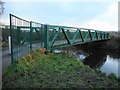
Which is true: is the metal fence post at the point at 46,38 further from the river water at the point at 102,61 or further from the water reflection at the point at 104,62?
the water reflection at the point at 104,62

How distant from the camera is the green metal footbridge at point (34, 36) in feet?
27.5

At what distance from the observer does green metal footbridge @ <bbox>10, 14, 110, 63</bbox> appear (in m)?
8.37

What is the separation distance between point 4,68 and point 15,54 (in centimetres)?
72

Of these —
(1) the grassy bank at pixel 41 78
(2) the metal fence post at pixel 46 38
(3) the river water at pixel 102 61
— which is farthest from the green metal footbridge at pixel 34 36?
(3) the river water at pixel 102 61

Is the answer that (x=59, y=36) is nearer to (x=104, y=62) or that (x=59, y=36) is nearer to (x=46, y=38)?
(x=46, y=38)

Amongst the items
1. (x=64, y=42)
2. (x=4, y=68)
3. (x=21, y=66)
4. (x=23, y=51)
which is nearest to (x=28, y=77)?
(x=21, y=66)

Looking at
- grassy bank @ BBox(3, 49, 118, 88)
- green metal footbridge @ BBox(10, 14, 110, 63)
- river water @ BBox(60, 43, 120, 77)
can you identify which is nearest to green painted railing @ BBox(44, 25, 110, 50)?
green metal footbridge @ BBox(10, 14, 110, 63)

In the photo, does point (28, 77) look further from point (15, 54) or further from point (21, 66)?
point (15, 54)

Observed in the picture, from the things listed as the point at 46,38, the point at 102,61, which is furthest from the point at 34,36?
the point at 102,61

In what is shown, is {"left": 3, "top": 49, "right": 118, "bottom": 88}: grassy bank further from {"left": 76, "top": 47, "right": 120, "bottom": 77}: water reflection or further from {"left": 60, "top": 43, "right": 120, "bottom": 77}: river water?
{"left": 76, "top": 47, "right": 120, "bottom": 77}: water reflection

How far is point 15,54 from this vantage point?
8477 millimetres

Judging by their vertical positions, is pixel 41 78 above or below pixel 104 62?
above

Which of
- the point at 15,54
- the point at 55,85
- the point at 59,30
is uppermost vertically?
the point at 59,30

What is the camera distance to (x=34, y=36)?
11.8m
